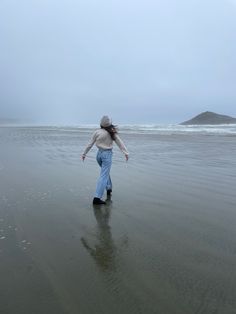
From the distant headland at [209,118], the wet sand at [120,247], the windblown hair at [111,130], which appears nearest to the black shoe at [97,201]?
the wet sand at [120,247]

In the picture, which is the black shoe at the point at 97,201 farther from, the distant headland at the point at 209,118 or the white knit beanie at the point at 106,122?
the distant headland at the point at 209,118

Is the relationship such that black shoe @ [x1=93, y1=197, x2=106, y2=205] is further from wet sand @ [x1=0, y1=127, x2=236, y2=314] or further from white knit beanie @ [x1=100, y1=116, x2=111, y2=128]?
white knit beanie @ [x1=100, y1=116, x2=111, y2=128]

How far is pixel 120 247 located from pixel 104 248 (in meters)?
0.21

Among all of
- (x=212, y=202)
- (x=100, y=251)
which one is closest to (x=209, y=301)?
(x=100, y=251)

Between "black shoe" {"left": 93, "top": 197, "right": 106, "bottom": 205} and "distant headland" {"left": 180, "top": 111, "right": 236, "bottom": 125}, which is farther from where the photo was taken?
"distant headland" {"left": 180, "top": 111, "right": 236, "bottom": 125}

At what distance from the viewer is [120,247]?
5637 millimetres

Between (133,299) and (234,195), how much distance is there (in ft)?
17.8

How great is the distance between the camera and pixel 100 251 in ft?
18.0

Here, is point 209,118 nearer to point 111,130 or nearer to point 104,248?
point 111,130

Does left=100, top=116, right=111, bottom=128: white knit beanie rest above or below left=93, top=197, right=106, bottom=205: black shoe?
above

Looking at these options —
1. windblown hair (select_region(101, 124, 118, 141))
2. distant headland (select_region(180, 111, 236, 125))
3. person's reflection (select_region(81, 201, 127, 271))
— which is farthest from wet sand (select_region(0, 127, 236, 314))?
distant headland (select_region(180, 111, 236, 125))

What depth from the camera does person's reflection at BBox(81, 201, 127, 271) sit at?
5.05m

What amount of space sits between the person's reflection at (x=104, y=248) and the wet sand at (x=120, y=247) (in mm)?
12

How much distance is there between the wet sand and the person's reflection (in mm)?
12
